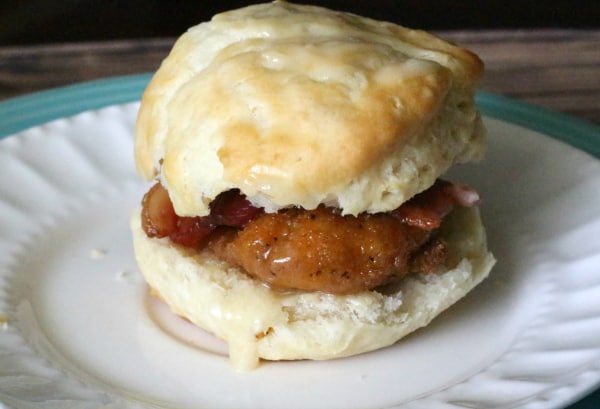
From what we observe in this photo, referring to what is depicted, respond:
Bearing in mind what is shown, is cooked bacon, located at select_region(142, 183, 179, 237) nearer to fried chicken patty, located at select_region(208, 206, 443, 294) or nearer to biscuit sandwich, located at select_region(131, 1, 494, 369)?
biscuit sandwich, located at select_region(131, 1, 494, 369)

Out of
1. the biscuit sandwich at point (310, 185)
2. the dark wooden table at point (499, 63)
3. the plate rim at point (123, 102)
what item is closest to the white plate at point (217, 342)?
the biscuit sandwich at point (310, 185)

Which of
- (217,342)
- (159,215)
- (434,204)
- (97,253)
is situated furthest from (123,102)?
(434,204)

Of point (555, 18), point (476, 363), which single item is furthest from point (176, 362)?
point (555, 18)

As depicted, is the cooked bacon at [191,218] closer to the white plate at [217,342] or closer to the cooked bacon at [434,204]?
the white plate at [217,342]

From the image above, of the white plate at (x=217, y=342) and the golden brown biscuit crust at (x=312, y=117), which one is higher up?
the golden brown biscuit crust at (x=312, y=117)

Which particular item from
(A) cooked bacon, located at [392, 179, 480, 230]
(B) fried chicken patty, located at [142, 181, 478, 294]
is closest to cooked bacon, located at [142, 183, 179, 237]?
(B) fried chicken patty, located at [142, 181, 478, 294]

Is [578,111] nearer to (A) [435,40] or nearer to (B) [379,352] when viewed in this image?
(A) [435,40]

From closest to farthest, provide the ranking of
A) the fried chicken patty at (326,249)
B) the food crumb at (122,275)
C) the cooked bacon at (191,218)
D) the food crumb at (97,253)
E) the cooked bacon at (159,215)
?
the fried chicken patty at (326,249) → the cooked bacon at (191,218) → the cooked bacon at (159,215) → the food crumb at (122,275) → the food crumb at (97,253)

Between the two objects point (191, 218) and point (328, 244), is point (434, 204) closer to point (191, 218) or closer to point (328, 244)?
point (328, 244)
